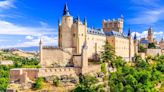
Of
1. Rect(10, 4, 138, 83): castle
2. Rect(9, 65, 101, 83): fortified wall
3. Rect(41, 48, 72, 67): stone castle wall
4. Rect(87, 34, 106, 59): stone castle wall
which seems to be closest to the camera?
Rect(9, 65, 101, 83): fortified wall

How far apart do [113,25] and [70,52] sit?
30452 mm

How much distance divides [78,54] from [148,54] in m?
39.2

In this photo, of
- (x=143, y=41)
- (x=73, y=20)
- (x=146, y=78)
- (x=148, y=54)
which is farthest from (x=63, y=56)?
(x=143, y=41)

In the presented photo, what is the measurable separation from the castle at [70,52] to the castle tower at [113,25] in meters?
10.5

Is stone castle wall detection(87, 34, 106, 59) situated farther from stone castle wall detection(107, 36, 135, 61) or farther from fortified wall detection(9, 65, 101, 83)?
fortified wall detection(9, 65, 101, 83)

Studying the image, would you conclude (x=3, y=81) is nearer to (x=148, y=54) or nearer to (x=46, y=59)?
(x=46, y=59)

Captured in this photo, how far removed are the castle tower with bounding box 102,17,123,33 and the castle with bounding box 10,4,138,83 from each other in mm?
10529

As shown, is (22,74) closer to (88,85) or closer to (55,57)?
(55,57)

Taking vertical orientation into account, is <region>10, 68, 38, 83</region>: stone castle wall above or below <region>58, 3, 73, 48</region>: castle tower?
below

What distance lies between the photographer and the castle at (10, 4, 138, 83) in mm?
52594

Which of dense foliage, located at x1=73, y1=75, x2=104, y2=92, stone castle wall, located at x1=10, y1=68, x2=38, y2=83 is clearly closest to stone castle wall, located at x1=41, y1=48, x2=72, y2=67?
stone castle wall, located at x1=10, y1=68, x2=38, y2=83

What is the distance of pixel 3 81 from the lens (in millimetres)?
74188

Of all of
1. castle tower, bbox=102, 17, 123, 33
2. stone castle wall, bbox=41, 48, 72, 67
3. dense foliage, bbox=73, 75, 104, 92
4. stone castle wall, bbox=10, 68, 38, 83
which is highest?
castle tower, bbox=102, 17, 123, 33

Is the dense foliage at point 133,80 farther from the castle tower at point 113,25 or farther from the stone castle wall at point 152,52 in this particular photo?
the stone castle wall at point 152,52
